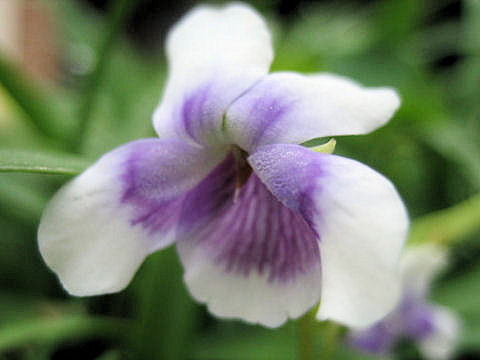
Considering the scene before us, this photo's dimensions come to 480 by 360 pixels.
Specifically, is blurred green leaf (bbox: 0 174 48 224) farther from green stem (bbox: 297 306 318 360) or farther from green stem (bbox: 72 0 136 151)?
green stem (bbox: 297 306 318 360)

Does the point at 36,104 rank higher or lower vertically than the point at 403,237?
lower

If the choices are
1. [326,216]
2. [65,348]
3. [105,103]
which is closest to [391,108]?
[326,216]

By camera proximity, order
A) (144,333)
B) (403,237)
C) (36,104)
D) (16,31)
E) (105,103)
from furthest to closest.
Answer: (16,31) < (105,103) < (36,104) < (144,333) < (403,237)

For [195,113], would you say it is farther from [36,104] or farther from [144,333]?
[36,104]

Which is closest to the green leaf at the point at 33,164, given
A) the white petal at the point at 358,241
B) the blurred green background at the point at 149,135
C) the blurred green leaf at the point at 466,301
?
the blurred green background at the point at 149,135

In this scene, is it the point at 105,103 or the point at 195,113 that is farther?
the point at 105,103

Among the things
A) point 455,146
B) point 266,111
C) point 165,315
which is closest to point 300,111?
point 266,111

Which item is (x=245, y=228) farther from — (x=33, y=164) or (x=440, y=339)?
(x=440, y=339)

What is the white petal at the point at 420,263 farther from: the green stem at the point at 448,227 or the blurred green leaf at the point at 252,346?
the blurred green leaf at the point at 252,346

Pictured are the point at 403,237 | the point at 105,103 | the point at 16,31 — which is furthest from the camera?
the point at 16,31
